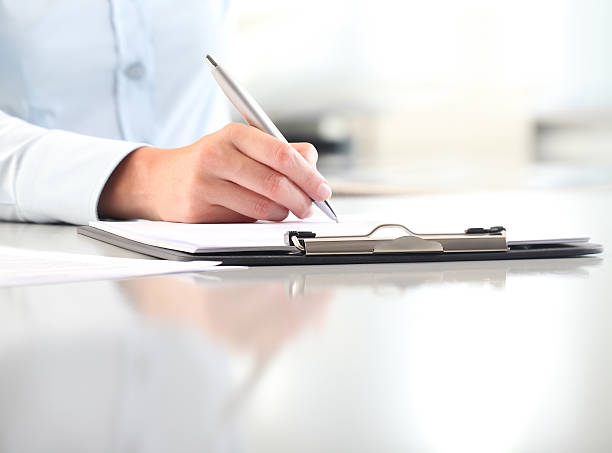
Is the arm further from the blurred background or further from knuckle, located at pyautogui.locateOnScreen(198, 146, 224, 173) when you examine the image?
the blurred background

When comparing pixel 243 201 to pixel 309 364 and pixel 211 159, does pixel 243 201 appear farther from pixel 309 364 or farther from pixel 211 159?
pixel 309 364

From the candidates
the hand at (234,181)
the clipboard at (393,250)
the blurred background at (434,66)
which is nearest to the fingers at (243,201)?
the hand at (234,181)

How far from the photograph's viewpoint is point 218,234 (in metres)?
0.48

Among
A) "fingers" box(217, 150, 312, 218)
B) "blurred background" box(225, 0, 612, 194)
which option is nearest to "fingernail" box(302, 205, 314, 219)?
"fingers" box(217, 150, 312, 218)

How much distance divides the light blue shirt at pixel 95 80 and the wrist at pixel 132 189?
0.03m

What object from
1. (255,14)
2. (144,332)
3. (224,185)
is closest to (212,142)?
(224,185)

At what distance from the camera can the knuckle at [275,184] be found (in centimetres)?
57

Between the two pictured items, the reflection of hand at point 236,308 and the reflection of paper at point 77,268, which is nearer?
the reflection of hand at point 236,308

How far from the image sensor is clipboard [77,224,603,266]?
0.42 m

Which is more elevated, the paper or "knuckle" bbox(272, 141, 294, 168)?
"knuckle" bbox(272, 141, 294, 168)

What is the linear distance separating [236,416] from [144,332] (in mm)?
92

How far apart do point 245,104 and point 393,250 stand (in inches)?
8.6

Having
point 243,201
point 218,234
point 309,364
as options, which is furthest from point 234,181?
point 309,364

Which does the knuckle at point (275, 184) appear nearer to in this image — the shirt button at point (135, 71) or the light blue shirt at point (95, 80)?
the light blue shirt at point (95, 80)
